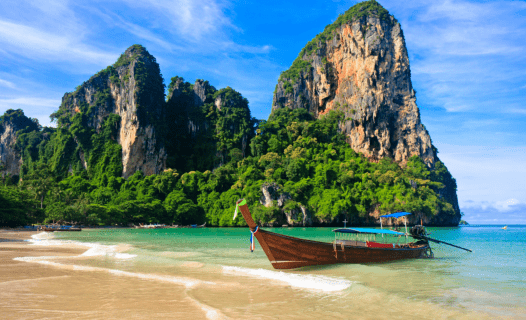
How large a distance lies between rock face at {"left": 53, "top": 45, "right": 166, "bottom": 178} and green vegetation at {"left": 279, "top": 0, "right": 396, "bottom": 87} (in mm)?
33463

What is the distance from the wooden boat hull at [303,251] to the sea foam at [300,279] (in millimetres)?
612

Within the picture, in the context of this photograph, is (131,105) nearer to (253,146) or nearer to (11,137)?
(253,146)

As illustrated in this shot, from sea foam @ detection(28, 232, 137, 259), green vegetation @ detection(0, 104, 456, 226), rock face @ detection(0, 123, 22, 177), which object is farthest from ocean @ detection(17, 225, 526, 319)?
rock face @ detection(0, 123, 22, 177)

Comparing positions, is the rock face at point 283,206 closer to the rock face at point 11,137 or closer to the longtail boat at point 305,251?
the longtail boat at point 305,251

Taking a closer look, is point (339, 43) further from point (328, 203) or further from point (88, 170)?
point (88, 170)

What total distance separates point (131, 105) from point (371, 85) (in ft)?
172

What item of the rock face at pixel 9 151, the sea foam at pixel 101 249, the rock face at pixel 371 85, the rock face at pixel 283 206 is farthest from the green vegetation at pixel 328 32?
the sea foam at pixel 101 249

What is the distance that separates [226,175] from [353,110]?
3155cm

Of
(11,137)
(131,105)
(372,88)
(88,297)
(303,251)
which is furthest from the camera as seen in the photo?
(11,137)

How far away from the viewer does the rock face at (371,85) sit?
71938 millimetres

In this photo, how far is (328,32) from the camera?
87.3 metres

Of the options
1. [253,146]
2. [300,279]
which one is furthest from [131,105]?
[300,279]

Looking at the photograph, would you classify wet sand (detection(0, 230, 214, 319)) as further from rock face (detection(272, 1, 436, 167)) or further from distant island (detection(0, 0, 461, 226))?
rock face (detection(272, 1, 436, 167))

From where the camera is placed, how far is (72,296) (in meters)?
7.81
